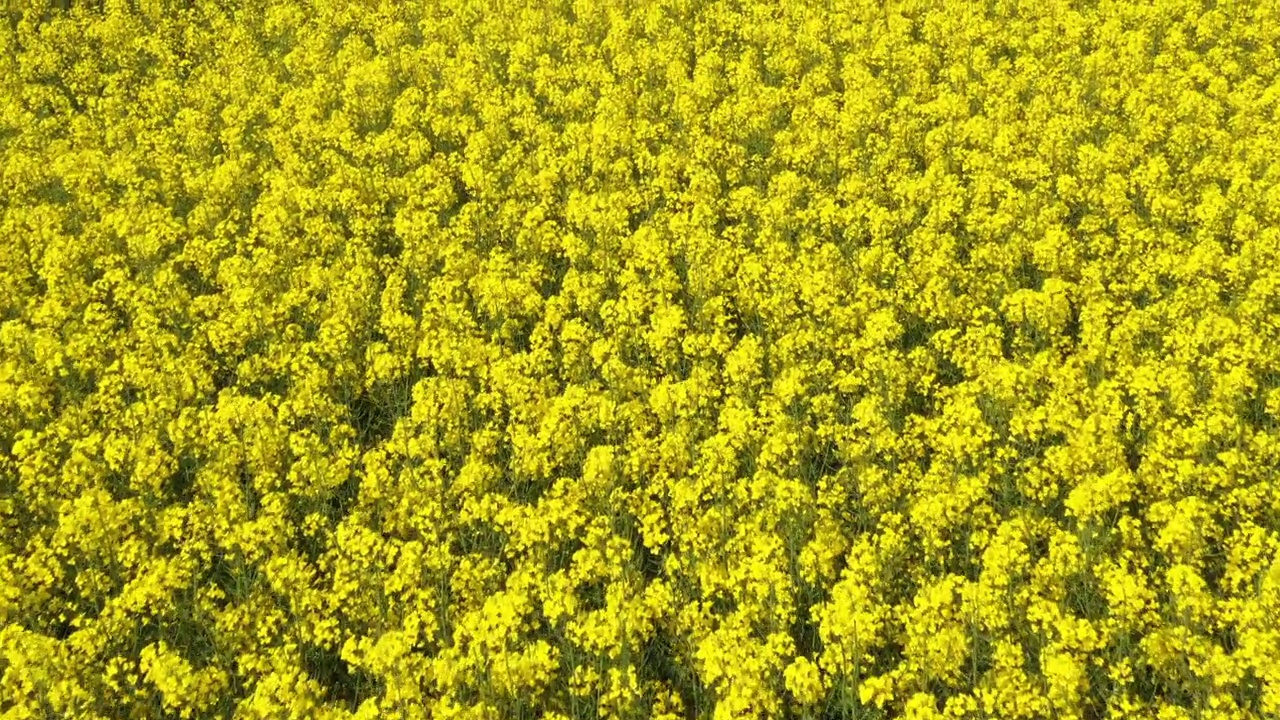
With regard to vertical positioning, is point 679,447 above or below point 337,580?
above

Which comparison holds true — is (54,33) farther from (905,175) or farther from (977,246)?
(977,246)

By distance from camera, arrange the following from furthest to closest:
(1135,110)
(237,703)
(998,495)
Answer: (1135,110) < (998,495) < (237,703)

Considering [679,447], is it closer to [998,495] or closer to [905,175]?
[998,495]

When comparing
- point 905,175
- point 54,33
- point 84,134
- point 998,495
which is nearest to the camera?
point 998,495

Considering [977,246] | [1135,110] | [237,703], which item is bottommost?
[237,703]

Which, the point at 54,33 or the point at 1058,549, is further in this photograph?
the point at 54,33

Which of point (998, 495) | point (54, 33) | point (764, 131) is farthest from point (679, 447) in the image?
point (54, 33)
